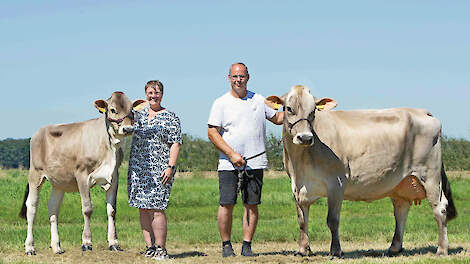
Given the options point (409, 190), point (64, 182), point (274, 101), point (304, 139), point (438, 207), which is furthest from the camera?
point (64, 182)

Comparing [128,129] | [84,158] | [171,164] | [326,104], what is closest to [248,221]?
[171,164]

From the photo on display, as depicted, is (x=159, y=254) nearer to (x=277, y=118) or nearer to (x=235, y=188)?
(x=235, y=188)

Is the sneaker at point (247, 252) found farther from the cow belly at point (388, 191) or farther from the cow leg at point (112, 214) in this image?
the cow leg at point (112, 214)

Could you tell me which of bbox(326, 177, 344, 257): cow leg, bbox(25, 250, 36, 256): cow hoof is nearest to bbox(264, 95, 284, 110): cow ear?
bbox(326, 177, 344, 257): cow leg

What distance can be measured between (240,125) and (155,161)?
1334 mm

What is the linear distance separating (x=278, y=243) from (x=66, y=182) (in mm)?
4043

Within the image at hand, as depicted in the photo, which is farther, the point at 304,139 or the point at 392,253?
the point at 392,253

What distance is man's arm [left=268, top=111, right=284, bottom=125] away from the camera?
32.2 ft

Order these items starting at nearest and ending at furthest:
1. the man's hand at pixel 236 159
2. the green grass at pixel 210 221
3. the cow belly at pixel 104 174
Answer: the man's hand at pixel 236 159, the cow belly at pixel 104 174, the green grass at pixel 210 221

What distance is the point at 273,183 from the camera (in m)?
27.1

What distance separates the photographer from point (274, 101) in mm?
9430

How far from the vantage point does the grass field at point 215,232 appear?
398 inches

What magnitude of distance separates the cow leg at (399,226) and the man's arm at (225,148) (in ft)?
9.32

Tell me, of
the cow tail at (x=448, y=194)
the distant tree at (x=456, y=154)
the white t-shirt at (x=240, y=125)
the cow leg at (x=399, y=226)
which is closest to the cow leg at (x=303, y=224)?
the white t-shirt at (x=240, y=125)
